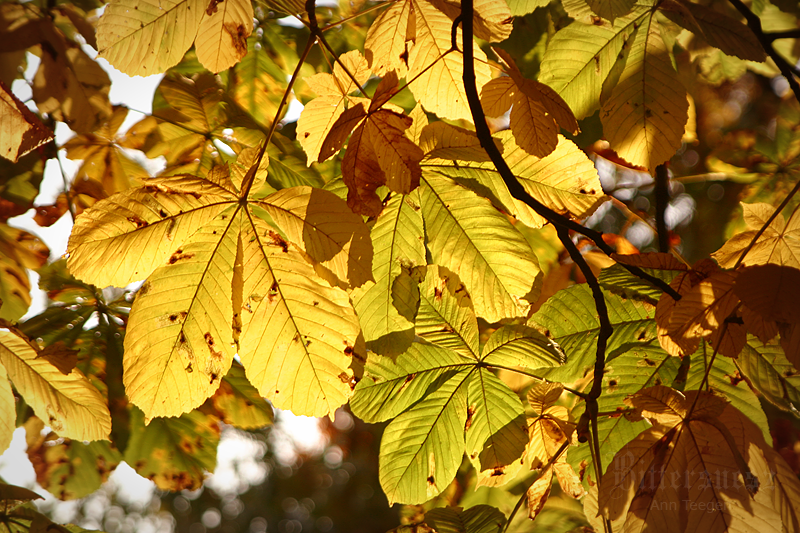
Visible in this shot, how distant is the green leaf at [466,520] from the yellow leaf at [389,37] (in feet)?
1.94

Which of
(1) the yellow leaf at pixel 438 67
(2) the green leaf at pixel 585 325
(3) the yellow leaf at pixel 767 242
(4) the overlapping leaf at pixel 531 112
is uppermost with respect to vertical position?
(1) the yellow leaf at pixel 438 67

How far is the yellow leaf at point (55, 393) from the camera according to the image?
0.74 m

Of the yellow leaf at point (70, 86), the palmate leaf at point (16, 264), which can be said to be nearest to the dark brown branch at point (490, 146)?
the yellow leaf at point (70, 86)

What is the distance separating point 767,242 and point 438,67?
47 cm

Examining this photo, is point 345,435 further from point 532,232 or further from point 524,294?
point 524,294

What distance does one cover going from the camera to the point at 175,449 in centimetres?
97

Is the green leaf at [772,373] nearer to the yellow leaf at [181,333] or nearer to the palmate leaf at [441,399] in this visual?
the palmate leaf at [441,399]

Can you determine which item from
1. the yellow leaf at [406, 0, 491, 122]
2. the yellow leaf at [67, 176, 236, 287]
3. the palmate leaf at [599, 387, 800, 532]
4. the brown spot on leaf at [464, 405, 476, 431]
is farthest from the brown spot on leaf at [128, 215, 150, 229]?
the palmate leaf at [599, 387, 800, 532]

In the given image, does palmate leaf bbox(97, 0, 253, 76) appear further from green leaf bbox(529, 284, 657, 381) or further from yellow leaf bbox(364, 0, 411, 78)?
green leaf bbox(529, 284, 657, 381)

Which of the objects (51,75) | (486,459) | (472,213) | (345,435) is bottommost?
(345,435)

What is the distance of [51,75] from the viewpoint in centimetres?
79

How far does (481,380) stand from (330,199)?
330 millimetres

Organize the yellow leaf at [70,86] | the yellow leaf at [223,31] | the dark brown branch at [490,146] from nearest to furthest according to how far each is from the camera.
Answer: the dark brown branch at [490,146], the yellow leaf at [223,31], the yellow leaf at [70,86]

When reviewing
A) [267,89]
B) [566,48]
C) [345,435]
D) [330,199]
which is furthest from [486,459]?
[345,435]
